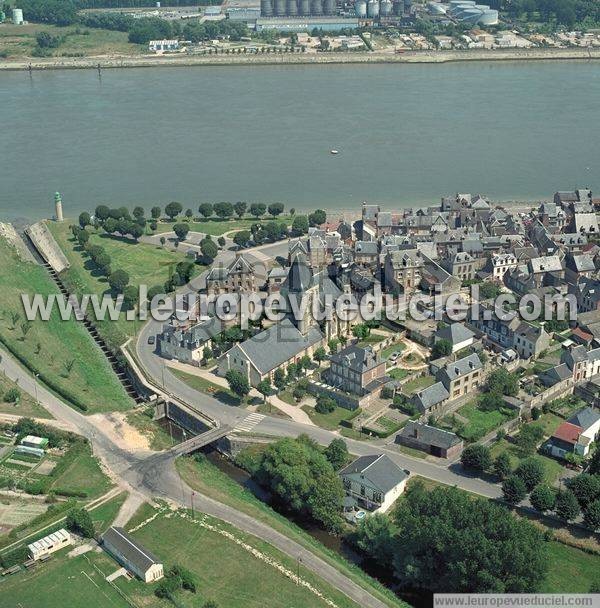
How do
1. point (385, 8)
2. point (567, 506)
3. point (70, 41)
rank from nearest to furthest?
1. point (567, 506)
2. point (70, 41)
3. point (385, 8)

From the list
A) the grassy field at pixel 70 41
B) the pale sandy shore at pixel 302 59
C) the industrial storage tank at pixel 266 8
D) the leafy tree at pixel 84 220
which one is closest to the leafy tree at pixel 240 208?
the leafy tree at pixel 84 220

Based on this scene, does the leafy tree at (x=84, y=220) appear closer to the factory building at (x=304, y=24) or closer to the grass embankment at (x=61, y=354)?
the grass embankment at (x=61, y=354)

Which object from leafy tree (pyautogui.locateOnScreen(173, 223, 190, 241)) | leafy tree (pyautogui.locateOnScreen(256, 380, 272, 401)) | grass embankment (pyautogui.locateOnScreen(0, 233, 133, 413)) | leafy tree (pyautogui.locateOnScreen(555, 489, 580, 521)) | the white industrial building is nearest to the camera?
the white industrial building

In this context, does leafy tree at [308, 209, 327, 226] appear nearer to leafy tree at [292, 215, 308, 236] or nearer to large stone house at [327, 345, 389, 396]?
leafy tree at [292, 215, 308, 236]

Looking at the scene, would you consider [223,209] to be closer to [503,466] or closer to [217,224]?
[217,224]

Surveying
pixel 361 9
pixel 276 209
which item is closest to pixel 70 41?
pixel 361 9

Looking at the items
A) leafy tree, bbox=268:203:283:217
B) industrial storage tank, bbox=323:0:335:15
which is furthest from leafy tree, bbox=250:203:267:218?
industrial storage tank, bbox=323:0:335:15
